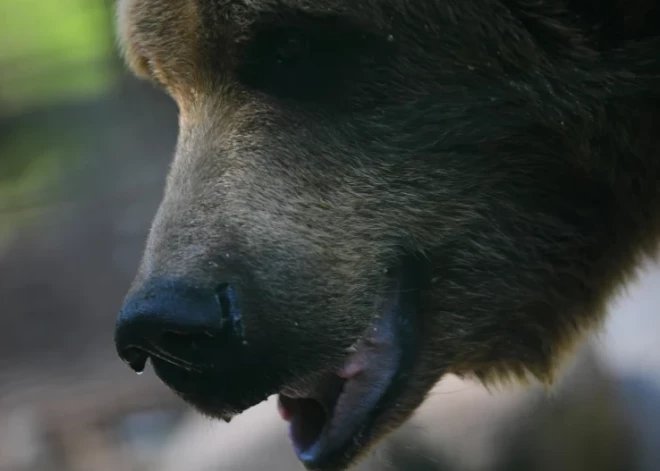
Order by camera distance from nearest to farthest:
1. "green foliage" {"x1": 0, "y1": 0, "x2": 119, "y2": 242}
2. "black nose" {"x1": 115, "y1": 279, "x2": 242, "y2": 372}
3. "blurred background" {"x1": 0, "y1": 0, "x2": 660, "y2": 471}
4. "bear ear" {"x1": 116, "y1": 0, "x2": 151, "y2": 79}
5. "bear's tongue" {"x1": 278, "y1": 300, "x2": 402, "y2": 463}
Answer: "black nose" {"x1": 115, "y1": 279, "x2": 242, "y2": 372} < "bear's tongue" {"x1": 278, "y1": 300, "x2": 402, "y2": 463} < "bear ear" {"x1": 116, "y1": 0, "x2": 151, "y2": 79} < "blurred background" {"x1": 0, "y1": 0, "x2": 660, "y2": 471} < "green foliage" {"x1": 0, "y1": 0, "x2": 119, "y2": 242}

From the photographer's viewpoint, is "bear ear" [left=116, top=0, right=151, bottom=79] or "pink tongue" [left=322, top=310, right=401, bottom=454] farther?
"bear ear" [left=116, top=0, right=151, bottom=79]

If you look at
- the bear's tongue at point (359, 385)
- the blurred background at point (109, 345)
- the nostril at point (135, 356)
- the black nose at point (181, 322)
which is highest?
the black nose at point (181, 322)

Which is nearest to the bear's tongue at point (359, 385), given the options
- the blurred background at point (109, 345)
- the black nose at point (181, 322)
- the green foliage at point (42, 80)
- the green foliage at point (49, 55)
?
the black nose at point (181, 322)

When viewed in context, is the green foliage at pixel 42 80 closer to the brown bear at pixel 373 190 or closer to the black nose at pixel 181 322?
the brown bear at pixel 373 190

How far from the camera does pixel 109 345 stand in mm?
5719

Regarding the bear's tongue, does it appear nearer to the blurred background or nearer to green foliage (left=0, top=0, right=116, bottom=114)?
the blurred background

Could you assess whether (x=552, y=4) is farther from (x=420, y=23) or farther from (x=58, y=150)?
(x=58, y=150)

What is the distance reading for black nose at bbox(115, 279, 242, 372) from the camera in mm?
1544

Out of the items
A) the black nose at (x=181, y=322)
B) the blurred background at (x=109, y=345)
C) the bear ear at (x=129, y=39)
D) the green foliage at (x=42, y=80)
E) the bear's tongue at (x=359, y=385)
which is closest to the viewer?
the black nose at (x=181, y=322)

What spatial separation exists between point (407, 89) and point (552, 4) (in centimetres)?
29

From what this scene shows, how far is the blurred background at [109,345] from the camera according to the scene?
3.56 meters

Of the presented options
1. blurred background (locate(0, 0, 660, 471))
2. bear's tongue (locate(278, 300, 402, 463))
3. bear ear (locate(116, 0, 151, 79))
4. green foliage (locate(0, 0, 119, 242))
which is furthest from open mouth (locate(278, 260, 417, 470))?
green foliage (locate(0, 0, 119, 242))

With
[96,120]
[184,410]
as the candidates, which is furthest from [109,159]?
[184,410]

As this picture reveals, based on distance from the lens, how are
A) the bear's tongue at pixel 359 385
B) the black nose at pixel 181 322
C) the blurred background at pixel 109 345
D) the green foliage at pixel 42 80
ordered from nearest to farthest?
1. the black nose at pixel 181 322
2. the bear's tongue at pixel 359 385
3. the blurred background at pixel 109 345
4. the green foliage at pixel 42 80
